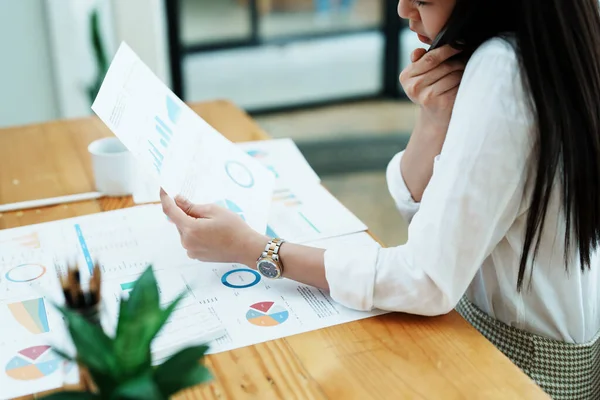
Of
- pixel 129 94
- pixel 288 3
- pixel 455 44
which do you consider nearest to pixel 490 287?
pixel 455 44

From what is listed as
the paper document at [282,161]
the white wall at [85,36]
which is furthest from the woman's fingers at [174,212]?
the white wall at [85,36]

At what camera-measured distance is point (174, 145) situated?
1115 millimetres

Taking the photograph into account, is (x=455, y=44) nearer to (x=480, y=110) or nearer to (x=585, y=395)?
(x=480, y=110)

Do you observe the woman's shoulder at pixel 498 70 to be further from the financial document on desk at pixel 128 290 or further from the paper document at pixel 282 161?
the paper document at pixel 282 161

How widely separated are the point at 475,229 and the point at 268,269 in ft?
0.96

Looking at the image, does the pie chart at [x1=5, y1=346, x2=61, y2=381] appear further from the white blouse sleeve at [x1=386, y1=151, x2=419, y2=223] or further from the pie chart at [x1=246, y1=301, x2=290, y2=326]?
the white blouse sleeve at [x1=386, y1=151, x2=419, y2=223]

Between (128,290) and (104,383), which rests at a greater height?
(104,383)

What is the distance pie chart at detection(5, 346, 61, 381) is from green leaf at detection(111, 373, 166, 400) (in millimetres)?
297

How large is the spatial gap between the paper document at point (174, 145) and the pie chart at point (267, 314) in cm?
21

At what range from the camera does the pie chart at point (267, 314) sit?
0.93m

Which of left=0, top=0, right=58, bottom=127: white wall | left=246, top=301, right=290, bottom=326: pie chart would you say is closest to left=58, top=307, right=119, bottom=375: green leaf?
left=246, top=301, right=290, bottom=326: pie chart

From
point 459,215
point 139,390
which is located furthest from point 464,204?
point 139,390

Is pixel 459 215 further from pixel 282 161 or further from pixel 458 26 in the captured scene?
pixel 282 161

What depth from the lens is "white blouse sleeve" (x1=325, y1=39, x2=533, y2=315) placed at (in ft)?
2.90
